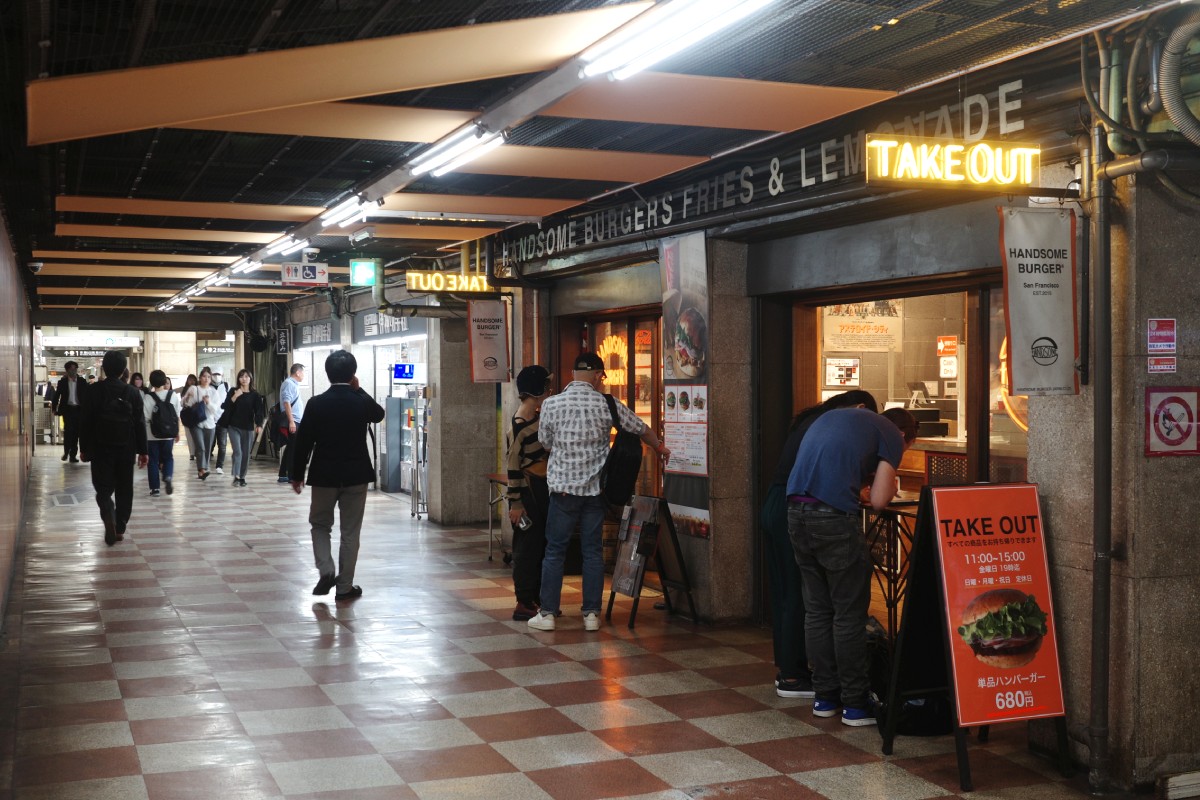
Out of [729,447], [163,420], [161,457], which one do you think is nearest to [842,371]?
[729,447]

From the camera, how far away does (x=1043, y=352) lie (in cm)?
480

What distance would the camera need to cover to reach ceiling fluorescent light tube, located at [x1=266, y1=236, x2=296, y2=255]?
11367mm

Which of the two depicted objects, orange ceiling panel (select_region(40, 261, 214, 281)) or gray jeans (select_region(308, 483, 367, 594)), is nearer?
gray jeans (select_region(308, 483, 367, 594))

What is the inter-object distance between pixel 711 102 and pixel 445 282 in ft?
15.5

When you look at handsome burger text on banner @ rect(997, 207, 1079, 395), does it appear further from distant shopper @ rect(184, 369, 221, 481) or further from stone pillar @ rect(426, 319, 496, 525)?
distant shopper @ rect(184, 369, 221, 481)

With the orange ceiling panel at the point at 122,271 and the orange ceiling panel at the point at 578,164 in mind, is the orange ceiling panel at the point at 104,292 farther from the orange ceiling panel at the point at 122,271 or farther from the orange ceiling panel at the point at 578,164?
the orange ceiling panel at the point at 578,164

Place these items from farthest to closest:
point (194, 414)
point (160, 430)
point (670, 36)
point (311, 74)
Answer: point (194, 414) → point (160, 430) → point (311, 74) → point (670, 36)

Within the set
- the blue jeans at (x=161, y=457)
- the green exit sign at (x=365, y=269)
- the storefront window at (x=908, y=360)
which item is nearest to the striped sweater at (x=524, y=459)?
the storefront window at (x=908, y=360)

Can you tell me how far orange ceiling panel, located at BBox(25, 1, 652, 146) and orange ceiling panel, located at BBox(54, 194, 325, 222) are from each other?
11.3ft

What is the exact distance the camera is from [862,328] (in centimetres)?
791

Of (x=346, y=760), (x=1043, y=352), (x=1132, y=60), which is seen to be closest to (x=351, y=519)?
(x=346, y=760)

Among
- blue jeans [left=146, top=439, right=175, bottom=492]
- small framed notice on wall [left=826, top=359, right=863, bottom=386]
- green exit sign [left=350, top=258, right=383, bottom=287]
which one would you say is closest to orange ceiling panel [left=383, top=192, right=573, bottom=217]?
small framed notice on wall [left=826, top=359, right=863, bottom=386]

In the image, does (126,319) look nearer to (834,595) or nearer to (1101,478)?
(834,595)

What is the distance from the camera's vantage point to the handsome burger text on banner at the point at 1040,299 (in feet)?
15.7
